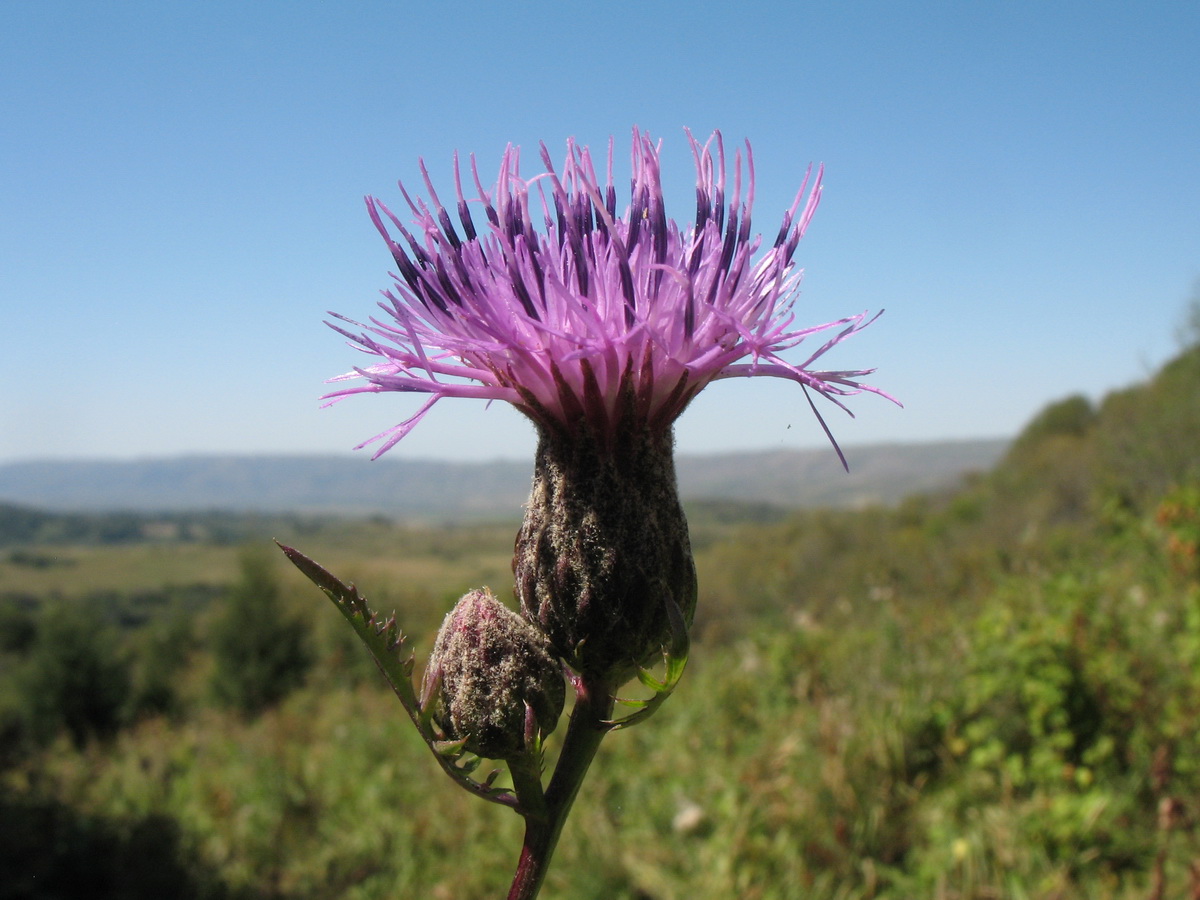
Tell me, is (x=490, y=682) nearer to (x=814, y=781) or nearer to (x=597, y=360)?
(x=597, y=360)

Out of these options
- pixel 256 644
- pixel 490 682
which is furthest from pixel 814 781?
pixel 256 644

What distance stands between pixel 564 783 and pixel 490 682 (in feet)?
0.88

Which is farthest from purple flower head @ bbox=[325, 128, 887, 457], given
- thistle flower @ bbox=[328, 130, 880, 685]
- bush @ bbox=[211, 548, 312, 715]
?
bush @ bbox=[211, 548, 312, 715]

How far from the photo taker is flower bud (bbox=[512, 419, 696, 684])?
1825mm

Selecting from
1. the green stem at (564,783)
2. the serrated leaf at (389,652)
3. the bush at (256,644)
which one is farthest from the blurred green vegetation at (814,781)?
the bush at (256,644)

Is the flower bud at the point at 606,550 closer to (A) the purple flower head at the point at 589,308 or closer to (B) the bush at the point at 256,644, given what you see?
(A) the purple flower head at the point at 589,308

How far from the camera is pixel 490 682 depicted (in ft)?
5.52

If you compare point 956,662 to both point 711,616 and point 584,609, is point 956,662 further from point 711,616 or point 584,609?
point 711,616

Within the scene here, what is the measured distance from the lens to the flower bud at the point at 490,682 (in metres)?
1.67

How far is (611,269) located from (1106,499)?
75.9 ft

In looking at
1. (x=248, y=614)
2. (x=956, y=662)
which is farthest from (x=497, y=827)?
(x=248, y=614)

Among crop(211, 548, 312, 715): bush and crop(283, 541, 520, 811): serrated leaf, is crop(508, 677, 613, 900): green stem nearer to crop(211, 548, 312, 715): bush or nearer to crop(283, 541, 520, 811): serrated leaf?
crop(283, 541, 520, 811): serrated leaf

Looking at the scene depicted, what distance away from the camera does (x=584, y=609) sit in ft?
6.02

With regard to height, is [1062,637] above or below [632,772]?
above
